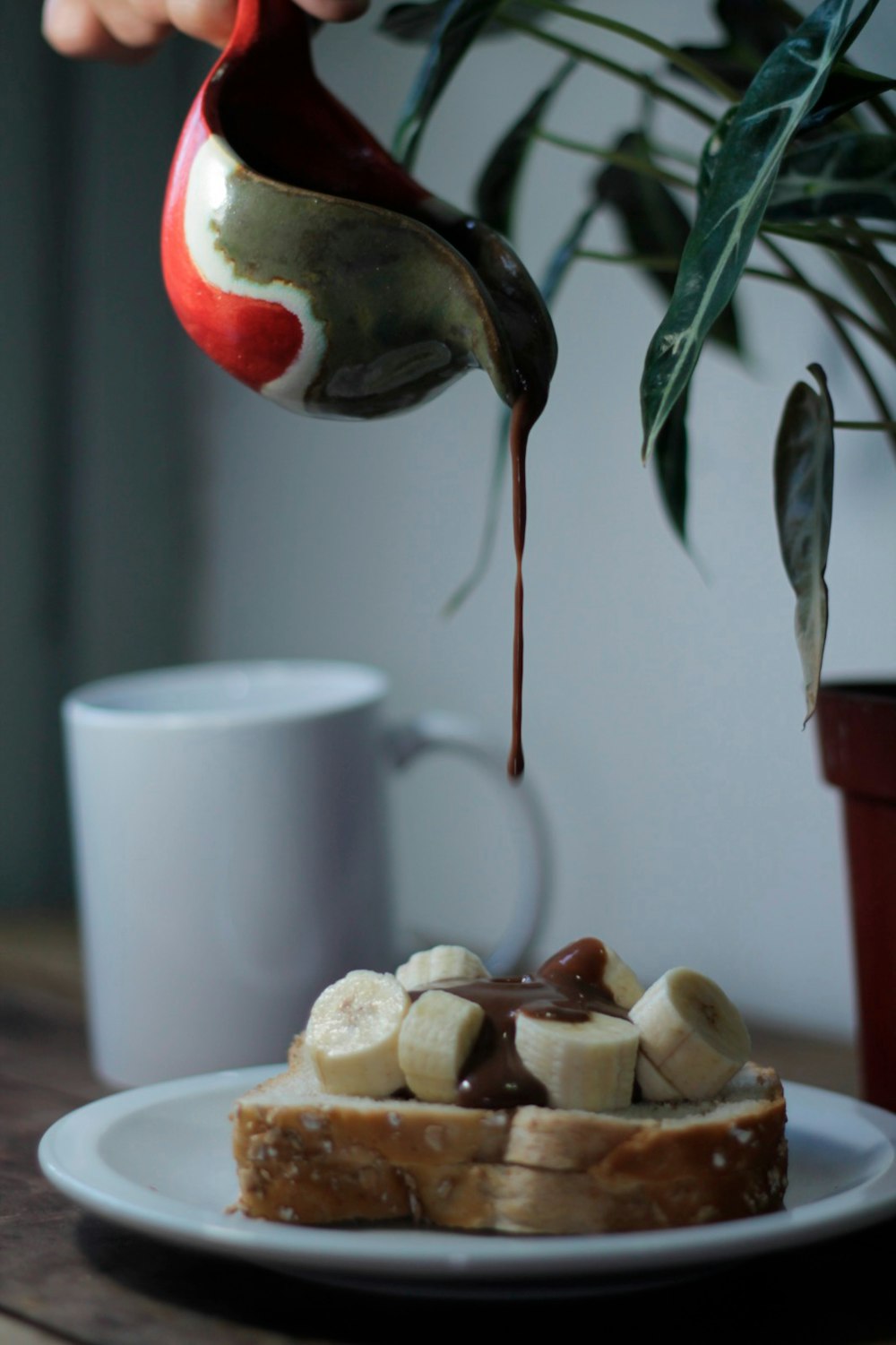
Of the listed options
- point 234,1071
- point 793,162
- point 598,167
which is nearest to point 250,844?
point 234,1071

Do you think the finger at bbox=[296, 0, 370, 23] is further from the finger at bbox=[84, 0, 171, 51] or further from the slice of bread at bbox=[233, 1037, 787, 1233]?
the slice of bread at bbox=[233, 1037, 787, 1233]

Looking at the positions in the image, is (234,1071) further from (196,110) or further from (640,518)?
(640,518)

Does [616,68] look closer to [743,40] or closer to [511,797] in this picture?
[743,40]

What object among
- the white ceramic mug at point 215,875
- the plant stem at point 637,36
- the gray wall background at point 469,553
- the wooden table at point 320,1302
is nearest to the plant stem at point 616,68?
the plant stem at point 637,36

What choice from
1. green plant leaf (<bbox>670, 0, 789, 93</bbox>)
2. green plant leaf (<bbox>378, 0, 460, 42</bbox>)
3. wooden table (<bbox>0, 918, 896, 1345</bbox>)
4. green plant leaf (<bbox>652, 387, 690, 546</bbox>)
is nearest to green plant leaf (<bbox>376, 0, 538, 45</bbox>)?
green plant leaf (<bbox>378, 0, 460, 42</bbox>)

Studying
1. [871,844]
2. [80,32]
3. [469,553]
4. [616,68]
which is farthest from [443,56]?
[469,553]
